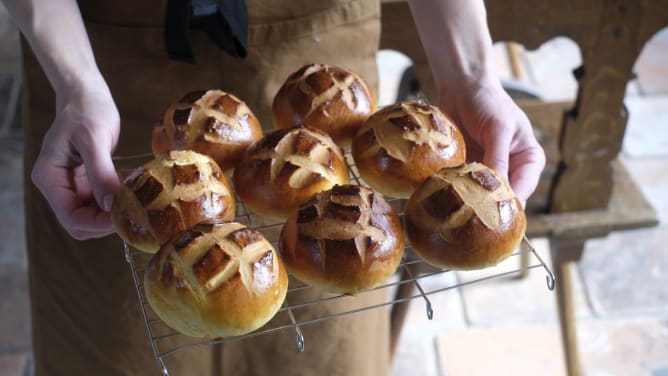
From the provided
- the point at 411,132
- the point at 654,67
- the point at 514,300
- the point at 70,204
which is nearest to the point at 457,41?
the point at 411,132

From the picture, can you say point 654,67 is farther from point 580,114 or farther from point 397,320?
point 397,320

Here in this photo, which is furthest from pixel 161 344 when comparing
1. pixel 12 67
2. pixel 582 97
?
pixel 12 67

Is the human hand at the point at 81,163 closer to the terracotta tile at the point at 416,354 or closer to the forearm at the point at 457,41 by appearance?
the forearm at the point at 457,41

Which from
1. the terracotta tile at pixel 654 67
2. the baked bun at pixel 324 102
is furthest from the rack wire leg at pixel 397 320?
the terracotta tile at pixel 654 67

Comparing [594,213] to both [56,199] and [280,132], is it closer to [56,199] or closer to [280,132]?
[280,132]

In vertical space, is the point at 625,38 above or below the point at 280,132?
below

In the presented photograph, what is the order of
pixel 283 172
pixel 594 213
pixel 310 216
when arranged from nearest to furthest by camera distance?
pixel 310 216 → pixel 283 172 → pixel 594 213
